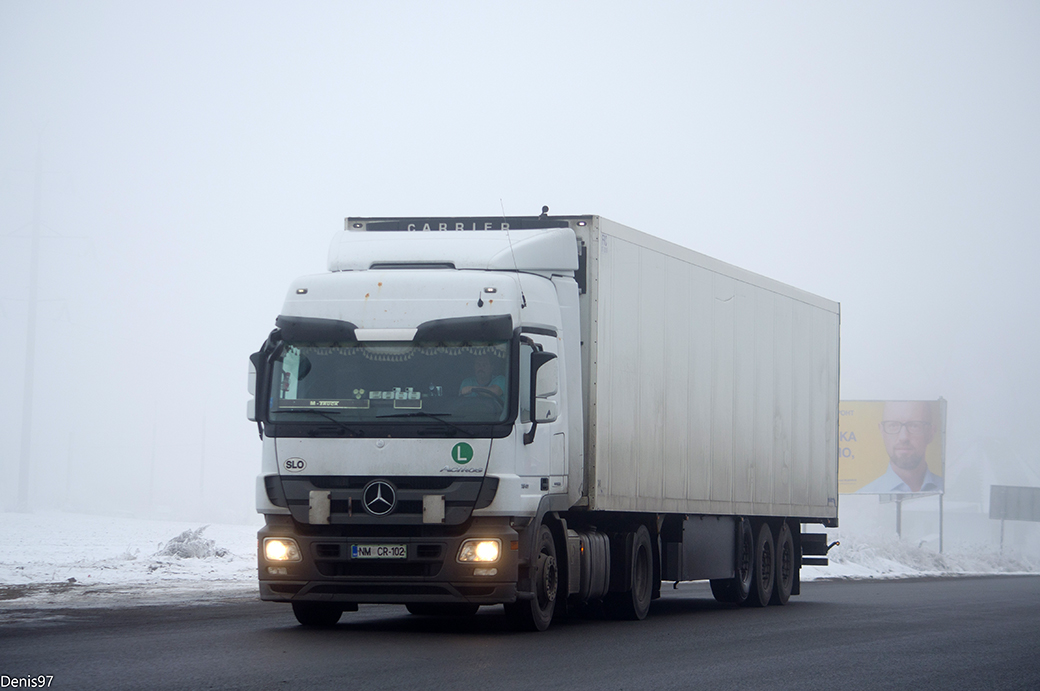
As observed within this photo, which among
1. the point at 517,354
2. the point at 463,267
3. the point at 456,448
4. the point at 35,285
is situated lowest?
the point at 456,448

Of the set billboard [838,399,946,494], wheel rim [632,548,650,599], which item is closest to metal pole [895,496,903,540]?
billboard [838,399,946,494]

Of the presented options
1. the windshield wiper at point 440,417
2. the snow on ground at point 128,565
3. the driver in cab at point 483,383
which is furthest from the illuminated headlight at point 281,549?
Answer: the snow on ground at point 128,565

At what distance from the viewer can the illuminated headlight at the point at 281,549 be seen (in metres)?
12.2

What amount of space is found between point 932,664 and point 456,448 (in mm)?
4281

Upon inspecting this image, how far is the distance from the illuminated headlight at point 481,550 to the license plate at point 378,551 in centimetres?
51

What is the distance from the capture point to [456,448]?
39.5 ft

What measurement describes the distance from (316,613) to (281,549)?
1.20 meters

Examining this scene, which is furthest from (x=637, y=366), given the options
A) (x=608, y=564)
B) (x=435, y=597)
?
(x=435, y=597)

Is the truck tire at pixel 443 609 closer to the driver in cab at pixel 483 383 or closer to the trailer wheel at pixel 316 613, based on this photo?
the trailer wheel at pixel 316 613

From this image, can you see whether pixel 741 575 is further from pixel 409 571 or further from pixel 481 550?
pixel 409 571

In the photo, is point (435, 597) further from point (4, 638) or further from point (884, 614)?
point (884, 614)

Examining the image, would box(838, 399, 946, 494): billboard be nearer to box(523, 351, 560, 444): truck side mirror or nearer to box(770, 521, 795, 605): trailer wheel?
box(770, 521, 795, 605): trailer wheel

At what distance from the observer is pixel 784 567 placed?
20.5 m

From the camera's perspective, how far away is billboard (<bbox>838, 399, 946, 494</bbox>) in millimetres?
67625
